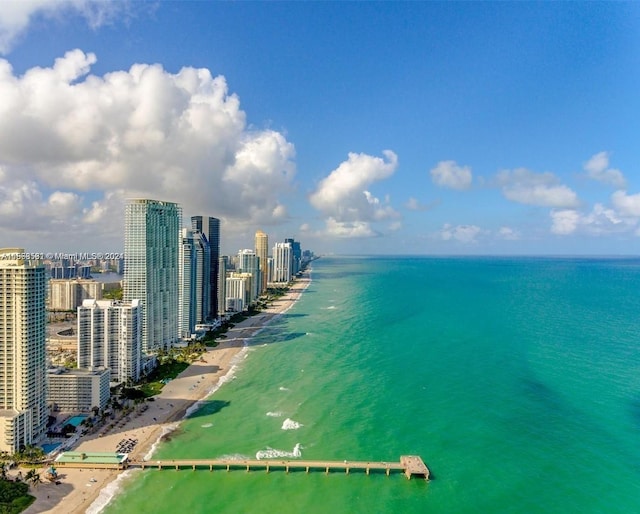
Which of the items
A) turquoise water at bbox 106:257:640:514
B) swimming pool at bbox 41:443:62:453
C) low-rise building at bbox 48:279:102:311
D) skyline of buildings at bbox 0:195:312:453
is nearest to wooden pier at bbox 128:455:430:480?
turquoise water at bbox 106:257:640:514

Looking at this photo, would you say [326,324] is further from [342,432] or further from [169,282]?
[342,432]

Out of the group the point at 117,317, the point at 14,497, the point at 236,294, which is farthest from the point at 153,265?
the point at 236,294

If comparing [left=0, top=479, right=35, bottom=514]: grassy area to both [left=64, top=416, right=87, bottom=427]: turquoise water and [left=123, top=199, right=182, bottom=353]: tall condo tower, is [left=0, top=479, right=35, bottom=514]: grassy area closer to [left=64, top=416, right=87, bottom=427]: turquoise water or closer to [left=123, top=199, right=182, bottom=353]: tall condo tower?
[left=64, top=416, right=87, bottom=427]: turquoise water

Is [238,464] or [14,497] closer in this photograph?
[14,497]

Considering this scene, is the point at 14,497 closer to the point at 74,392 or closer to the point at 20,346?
the point at 20,346

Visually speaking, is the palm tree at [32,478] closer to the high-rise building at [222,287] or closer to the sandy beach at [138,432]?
the sandy beach at [138,432]
